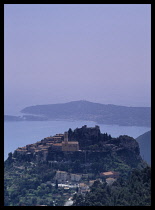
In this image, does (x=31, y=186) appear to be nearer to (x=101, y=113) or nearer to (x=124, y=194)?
(x=124, y=194)

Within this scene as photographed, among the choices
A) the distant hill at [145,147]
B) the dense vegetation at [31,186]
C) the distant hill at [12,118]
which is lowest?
the dense vegetation at [31,186]

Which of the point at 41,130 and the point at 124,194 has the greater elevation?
the point at 41,130

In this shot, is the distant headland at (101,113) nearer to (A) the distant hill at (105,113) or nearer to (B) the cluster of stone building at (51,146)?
(A) the distant hill at (105,113)

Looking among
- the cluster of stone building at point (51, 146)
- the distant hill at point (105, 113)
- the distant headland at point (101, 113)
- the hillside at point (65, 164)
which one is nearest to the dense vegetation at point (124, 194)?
the hillside at point (65, 164)

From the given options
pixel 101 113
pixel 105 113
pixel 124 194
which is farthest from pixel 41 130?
pixel 124 194

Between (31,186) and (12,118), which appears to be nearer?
(31,186)

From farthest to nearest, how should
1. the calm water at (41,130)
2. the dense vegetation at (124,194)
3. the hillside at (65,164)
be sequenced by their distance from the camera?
the calm water at (41,130)
the hillside at (65,164)
the dense vegetation at (124,194)
